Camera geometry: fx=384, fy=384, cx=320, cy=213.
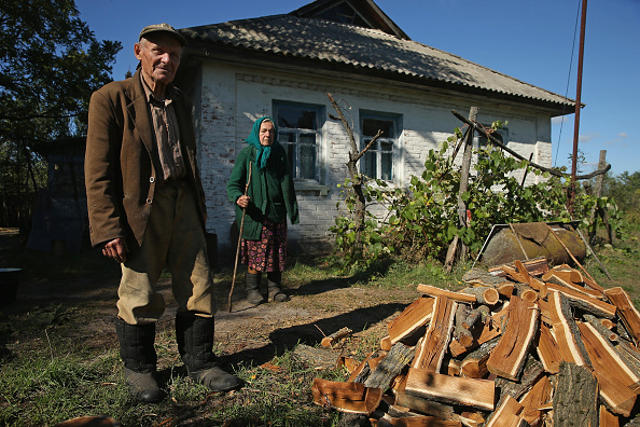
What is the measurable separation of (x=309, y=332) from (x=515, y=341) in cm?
171

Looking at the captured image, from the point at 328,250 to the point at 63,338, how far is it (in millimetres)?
5146

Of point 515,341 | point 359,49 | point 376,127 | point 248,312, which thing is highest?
point 359,49

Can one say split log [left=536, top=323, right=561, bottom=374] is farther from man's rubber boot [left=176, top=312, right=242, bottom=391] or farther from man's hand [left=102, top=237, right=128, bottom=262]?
man's hand [left=102, top=237, right=128, bottom=262]

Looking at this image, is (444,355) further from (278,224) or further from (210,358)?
(278,224)

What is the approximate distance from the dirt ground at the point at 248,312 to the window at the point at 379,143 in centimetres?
400

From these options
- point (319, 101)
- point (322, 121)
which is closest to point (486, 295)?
point (322, 121)

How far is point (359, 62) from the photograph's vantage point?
7.82 m

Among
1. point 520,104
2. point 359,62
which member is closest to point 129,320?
point 359,62

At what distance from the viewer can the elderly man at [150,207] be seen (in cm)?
197

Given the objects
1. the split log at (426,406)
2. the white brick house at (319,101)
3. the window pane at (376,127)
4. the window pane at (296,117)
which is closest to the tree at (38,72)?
the white brick house at (319,101)

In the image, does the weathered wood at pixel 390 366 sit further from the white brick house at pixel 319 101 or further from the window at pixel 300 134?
the window at pixel 300 134

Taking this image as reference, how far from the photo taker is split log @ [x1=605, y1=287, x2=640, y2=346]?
2.58 meters

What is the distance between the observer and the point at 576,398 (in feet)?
5.82

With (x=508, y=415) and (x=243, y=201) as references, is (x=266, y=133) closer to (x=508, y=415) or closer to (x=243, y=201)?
(x=243, y=201)
